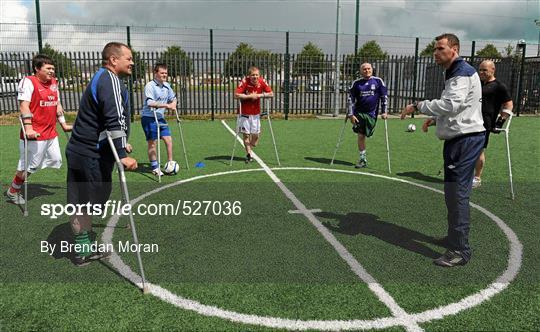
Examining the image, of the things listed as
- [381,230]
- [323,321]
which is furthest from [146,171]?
[323,321]

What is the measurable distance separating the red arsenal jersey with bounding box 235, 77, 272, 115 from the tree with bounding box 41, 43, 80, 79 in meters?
13.8

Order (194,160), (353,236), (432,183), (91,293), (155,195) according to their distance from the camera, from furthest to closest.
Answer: (194,160) < (432,183) < (155,195) < (353,236) < (91,293)

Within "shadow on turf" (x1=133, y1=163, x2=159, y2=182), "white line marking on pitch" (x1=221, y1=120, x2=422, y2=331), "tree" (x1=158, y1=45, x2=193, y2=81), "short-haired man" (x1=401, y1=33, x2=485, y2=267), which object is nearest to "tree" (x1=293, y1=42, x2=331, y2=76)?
"tree" (x1=158, y1=45, x2=193, y2=81)

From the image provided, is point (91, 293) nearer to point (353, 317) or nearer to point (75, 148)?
point (75, 148)

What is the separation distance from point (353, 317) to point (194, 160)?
7594 mm

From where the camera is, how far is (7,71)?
19.1 metres

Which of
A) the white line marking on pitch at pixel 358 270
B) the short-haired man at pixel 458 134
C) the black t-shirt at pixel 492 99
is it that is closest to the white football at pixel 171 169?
the white line marking on pitch at pixel 358 270

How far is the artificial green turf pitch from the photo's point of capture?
144 inches

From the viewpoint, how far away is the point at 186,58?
20.7 meters

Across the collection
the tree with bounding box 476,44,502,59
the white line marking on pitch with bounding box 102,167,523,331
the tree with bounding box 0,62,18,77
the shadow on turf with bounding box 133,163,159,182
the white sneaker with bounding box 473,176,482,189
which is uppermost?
the tree with bounding box 476,44,502,59

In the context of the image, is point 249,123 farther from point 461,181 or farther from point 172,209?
point 461,181

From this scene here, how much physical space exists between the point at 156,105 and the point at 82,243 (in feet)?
14.6

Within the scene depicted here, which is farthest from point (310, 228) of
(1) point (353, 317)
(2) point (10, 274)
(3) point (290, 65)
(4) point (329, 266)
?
(3) point (290, 65)

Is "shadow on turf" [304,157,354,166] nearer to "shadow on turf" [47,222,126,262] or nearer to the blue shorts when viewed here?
the blue shorts
